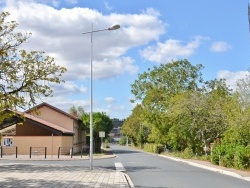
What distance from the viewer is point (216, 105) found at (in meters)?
39.3

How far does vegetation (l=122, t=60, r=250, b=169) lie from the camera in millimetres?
27906

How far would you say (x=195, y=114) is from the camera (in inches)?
1612

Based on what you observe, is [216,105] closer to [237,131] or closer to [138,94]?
[237,131]

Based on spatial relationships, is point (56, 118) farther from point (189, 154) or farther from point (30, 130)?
point (189, 154)

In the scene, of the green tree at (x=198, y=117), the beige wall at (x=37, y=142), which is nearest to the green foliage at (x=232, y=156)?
the green tree at (x=198, y=117)

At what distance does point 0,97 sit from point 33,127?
32332 mm

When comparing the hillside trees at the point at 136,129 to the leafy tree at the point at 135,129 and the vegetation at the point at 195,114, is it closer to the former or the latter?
the leafy tree at the point at 135,129

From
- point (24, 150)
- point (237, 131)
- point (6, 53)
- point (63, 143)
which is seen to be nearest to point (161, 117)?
point (63, 143)

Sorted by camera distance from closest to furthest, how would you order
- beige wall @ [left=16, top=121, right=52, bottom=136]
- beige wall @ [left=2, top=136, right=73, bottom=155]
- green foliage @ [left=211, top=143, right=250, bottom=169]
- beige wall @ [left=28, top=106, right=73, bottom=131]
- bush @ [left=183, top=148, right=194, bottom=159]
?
green foliage @ [left=211, top=143, right=250, bottom=169] → bush @ [left=183, top=148, right=194, bottom=159] → beige wall @ [left=2, top=136, right=73, bottom=155] → beige wall @ [left=16, top=121, right=52, bottom=136] → beige wall @ [left=28, top=106, right=73, bottom=131]

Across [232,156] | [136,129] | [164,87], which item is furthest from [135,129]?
[232,156]

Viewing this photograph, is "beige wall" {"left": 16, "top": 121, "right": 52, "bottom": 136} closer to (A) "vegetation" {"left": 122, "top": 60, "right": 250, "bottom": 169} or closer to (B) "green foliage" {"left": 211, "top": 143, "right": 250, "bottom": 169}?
(A) "vegetation" {"left": 122, "top": 60, "right": 250, "bottom": 169}

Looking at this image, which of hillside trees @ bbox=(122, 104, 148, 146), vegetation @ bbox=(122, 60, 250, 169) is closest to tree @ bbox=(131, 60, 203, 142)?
vegetation @ bbox=(122, 60, 250, 169)

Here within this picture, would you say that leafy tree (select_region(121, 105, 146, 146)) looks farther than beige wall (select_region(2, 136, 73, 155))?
Yes

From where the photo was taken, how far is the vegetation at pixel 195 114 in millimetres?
27906
